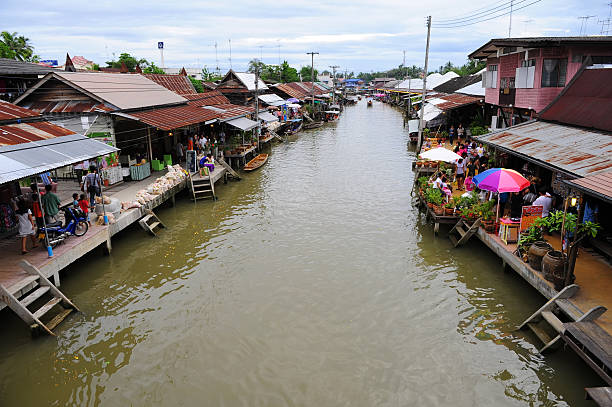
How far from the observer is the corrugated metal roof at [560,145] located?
35.5ft

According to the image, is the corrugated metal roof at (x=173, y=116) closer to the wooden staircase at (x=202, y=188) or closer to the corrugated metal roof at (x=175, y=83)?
the wooden staircase at (x=202, y=188)

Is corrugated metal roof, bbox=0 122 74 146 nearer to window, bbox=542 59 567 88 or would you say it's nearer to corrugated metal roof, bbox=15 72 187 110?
corrugated metal roof, bbox=15 72 187 110

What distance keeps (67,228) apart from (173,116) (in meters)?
11.4

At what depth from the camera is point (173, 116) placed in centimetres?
A: 2211

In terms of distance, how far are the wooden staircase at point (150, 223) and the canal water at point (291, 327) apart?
43 centimetres

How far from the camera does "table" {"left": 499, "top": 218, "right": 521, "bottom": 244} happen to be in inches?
479

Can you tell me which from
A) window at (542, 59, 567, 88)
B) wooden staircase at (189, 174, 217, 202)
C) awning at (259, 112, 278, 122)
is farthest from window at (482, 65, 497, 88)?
awning at (259, 112, 278, 122)

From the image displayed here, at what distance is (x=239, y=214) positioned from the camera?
1880 cm

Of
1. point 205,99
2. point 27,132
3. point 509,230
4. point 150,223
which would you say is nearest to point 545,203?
point 509,230

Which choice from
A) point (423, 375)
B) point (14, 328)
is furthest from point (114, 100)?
point (423, 375)

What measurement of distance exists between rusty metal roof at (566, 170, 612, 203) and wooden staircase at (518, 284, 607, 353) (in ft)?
6.71

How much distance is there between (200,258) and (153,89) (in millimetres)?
16251

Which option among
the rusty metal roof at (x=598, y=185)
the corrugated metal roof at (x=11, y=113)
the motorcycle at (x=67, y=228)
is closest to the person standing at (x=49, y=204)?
the motorcycle at (x=67, y=228)

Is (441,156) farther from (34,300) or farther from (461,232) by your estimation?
(34,300)
